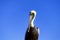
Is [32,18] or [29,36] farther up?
[32,18]

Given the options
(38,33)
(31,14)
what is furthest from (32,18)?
(38,33)

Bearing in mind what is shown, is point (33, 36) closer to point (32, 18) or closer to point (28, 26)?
point (28, 26)

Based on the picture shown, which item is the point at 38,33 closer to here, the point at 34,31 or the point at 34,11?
the point at 34,31

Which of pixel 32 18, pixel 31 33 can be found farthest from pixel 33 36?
pixel 32 18

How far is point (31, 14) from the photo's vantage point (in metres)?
10.6

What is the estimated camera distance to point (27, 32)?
31.1ft

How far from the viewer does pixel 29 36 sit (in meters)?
9.52

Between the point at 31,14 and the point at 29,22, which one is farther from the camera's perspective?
the point at 31,14

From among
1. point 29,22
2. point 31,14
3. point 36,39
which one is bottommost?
point 36,39

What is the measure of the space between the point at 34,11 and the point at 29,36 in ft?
5.51

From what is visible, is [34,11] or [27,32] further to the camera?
[34,11]

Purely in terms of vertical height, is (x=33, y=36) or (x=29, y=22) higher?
(x=29, y=22)

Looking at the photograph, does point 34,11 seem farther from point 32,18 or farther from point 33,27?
point 33,27

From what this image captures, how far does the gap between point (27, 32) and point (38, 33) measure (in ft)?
1.81
